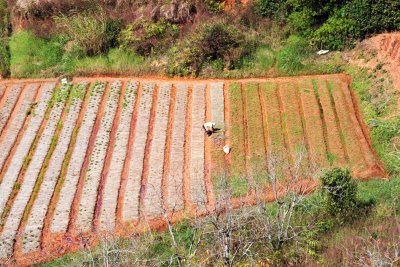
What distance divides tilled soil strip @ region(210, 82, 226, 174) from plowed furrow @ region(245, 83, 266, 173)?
1097mm

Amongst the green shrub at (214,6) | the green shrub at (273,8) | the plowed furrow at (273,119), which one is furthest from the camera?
the green shrub at (214,6)

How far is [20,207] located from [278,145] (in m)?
9.76

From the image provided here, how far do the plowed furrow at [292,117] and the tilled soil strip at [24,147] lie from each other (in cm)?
1045

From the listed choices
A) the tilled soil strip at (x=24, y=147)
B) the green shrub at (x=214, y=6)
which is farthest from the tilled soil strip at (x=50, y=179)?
the green shrub at (x=214, y=6)

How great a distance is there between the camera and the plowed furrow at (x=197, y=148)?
47.6 ft

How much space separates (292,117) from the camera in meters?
17.0

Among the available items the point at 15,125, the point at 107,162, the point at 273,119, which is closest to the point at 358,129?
the point at 273,119

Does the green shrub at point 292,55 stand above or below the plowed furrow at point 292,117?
above

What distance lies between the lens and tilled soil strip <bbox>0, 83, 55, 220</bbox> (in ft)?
49.7

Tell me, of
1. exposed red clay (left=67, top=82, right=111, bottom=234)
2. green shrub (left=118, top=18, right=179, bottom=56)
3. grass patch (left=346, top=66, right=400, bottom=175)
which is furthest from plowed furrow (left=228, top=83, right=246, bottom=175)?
exposed red clay (left=67, top=82, right=111, bottom=234)

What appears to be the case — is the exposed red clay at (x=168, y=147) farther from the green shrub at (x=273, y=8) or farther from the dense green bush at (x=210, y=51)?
the green shrub at (x=273, y=8)

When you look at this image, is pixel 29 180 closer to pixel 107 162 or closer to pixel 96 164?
pixel 96 164

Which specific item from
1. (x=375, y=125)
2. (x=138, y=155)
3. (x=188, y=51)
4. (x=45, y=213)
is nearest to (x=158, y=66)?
(x=188, y=51)

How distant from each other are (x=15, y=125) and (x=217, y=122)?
28.4ft
